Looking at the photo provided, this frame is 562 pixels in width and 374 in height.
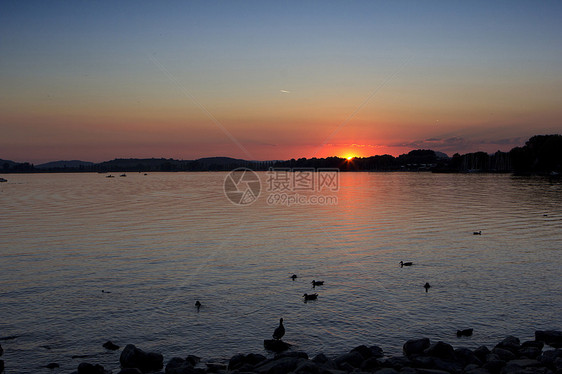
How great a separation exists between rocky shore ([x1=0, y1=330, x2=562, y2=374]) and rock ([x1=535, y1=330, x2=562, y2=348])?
0.17m

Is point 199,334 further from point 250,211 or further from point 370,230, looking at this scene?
point 250,211

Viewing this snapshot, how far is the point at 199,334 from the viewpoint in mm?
17578

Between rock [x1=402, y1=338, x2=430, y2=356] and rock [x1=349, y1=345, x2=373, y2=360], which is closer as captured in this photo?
rock [x1=349, y1=345, x2=373, y2=360]

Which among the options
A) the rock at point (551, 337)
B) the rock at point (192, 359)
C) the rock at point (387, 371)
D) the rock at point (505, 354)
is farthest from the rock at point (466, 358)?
the rock at point (192, 359)

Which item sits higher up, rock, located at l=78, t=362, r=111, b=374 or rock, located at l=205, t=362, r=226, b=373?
rock, located at l=78, t=362, r=111, b=374

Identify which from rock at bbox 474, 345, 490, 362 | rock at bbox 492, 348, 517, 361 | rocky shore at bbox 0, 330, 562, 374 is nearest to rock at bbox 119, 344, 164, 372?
rocky shore at bbox 0, 330, 562, 374

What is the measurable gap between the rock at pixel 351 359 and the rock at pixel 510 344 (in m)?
4.99

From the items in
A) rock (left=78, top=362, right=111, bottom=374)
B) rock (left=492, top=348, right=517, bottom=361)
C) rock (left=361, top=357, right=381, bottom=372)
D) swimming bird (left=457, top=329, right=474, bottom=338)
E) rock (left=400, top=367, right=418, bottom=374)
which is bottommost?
rock (left=78, top=362, right=111, bottom=374)

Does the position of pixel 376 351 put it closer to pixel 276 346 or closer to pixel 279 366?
pixel 276 346

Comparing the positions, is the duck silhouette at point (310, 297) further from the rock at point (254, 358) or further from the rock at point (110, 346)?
the rock at point (110, 346)

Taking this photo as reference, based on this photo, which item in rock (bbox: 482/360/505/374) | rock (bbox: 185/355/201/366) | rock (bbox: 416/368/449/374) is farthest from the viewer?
rock (bbox: 185/355/201/366)

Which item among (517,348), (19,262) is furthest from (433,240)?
(19,262)

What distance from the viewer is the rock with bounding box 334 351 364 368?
14.2 m

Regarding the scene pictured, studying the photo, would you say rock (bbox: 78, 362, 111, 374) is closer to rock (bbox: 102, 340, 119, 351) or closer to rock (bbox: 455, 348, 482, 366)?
rock (bbox: 102, 340, 119, 351)
